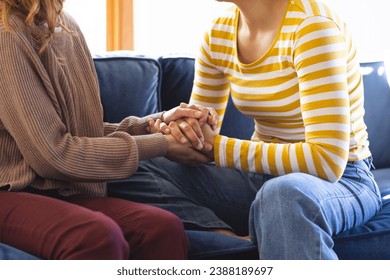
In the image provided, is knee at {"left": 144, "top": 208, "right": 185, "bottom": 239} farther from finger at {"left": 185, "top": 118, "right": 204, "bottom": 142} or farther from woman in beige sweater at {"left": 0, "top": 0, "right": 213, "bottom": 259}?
finger at {"left": 185, "top": 118, "right": 204, "bottom": 142}

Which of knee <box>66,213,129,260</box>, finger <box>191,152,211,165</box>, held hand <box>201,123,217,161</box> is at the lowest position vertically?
finger <box>191,152,211,165</box>

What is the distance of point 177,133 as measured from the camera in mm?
1825

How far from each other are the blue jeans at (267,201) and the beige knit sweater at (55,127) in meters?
0.19

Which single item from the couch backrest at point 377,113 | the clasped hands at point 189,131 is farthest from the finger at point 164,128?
the couch backrest at point 377,113

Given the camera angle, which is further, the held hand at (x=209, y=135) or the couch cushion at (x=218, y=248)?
the held hand at (x=209, y=135)

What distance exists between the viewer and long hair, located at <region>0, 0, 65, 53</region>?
1.51 m

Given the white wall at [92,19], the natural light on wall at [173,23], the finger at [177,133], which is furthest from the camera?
the natural light on wall at [173,23]

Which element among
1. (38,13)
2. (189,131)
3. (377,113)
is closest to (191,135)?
(189,131)

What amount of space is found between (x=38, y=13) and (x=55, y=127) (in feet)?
0.86

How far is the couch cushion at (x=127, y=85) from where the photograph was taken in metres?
2.17

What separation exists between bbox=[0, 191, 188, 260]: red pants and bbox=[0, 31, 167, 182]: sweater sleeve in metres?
0.08

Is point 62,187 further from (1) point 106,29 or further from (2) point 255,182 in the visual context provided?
(1) point 106,29

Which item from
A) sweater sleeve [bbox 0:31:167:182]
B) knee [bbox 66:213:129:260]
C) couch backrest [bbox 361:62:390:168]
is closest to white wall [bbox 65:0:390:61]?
couch backrest [bbox 361:62:390:168]

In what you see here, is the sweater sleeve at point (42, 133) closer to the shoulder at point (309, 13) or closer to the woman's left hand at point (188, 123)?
the woman's left hand at point (188, 123)
